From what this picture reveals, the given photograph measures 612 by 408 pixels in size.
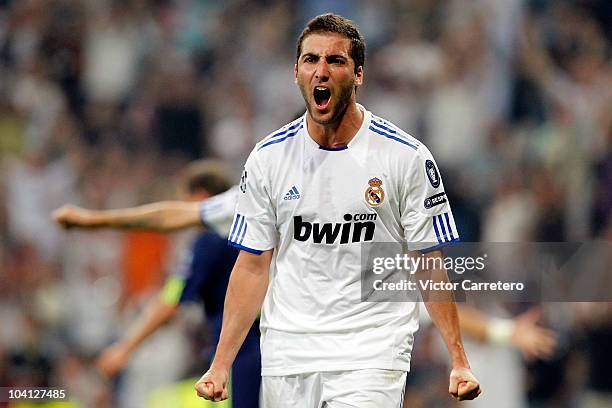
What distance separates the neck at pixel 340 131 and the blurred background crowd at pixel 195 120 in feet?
17.6

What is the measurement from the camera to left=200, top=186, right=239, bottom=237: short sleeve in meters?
6.96

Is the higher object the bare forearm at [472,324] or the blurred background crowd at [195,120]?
the blurred background crowd at [195,120]

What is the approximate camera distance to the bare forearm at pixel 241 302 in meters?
5.32

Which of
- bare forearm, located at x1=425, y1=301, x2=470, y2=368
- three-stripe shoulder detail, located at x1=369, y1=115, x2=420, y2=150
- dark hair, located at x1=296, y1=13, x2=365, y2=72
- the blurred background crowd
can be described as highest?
the blurred background crowd

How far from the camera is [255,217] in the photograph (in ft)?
17.5

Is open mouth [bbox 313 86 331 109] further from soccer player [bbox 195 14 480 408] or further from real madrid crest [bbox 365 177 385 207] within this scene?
real madrid crest [bbox 365 177 385 207]

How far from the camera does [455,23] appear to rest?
12.2 metres

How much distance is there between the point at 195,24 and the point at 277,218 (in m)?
8.06

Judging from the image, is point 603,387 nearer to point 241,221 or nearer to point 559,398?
point 559,398

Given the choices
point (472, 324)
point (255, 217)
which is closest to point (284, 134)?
point (255, 217)

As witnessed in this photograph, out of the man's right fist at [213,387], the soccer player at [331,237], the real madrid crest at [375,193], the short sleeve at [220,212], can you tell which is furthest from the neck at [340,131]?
the short sleeve at [220,212]

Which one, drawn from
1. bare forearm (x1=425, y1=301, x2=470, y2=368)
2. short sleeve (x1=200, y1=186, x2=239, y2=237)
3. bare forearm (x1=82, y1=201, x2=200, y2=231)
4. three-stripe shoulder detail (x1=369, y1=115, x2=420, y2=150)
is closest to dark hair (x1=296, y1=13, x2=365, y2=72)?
three-stripe shoulder detail (x1=369, y1=115, x2=420, y2=150)

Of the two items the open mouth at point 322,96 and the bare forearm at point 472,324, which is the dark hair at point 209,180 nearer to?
the bare forearm at point 472,324

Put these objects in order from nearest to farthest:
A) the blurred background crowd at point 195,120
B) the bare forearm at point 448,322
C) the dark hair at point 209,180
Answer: the bare forearm at point 448,322
the dark hair at point 209,180
the blurred background crowd at point 195,120
